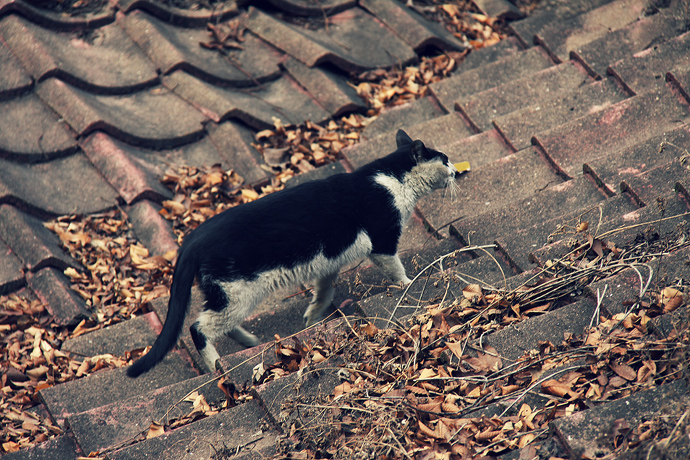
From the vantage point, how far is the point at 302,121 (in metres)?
4.58

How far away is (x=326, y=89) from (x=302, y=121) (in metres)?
0.37

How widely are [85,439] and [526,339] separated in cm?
192

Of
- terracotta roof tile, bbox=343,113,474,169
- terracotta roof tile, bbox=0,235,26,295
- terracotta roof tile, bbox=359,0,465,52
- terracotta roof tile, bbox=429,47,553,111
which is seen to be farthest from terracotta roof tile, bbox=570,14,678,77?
terracotta roof tile, bbox=0,235,26,295

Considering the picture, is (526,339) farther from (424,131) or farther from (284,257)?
(424,131)

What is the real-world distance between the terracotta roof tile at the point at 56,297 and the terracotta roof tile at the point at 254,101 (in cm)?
161

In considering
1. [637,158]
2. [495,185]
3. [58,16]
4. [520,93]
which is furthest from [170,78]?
[637,158]

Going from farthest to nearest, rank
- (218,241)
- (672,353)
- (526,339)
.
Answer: (218,241) < (526,339) < (672,353)

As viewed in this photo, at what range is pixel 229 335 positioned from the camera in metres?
3.46

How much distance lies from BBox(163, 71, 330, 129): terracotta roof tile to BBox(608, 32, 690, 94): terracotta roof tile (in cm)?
219

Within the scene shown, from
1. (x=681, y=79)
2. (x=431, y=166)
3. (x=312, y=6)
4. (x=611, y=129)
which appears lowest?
Result: (x=611, y=129)

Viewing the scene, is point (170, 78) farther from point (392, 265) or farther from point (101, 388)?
point (101, 388)

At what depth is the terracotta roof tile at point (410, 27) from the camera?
5.19 meters

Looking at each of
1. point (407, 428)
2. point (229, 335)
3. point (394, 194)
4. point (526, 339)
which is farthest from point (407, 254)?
point (407, 428)

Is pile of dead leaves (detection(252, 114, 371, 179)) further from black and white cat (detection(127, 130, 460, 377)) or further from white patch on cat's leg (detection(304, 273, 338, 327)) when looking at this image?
white patch on cat's leg (detection(304, 273, 338, 327))
